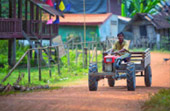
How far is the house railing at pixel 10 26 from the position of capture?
20.7 metres

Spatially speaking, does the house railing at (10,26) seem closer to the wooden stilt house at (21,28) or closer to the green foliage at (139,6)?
the wooden stilt house at (21,28)

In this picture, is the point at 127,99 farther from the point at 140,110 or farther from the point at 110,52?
the point at 110,52

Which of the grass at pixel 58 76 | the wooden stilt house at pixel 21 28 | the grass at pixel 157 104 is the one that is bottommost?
the grass at pixel 58 76

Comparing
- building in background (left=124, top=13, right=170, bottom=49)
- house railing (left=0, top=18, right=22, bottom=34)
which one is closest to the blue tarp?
building in background (left=124, top=13, right=170, bottom=49)

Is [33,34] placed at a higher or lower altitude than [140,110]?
higher

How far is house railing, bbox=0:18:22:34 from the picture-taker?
2072cm

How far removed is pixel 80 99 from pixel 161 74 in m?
9.95

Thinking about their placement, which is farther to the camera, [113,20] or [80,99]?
[113,20]

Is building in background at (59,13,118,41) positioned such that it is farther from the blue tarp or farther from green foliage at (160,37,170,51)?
green foliage at (160,37,170,51)

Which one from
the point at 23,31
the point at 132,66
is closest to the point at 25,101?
the point at 132,66

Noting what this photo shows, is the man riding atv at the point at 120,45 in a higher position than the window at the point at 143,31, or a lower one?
lower

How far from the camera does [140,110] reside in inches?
281

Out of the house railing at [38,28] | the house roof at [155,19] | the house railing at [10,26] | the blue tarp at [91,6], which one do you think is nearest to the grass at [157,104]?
the house railing at [10,26]

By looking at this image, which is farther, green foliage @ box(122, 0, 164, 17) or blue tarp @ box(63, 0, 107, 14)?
Answer: green foliage @ box(122, 0, 164, 17)
